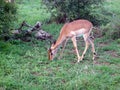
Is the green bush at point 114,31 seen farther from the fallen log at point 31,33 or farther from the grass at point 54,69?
the fallen log at point 31,33

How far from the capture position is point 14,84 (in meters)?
7.17

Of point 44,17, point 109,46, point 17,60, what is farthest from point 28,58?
point 44,17

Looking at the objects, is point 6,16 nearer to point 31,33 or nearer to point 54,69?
point 31,33

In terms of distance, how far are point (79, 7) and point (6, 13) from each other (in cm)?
446

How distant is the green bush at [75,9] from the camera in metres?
13.5

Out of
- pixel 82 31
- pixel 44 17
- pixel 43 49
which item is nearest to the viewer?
pixel 82 31

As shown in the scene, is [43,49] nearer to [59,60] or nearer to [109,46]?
[59,60]

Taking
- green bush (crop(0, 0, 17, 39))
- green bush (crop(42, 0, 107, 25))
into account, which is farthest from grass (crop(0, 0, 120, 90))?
green bush (crop(42, 0, 107, 25))

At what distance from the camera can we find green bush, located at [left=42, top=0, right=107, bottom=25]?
13.5 metres

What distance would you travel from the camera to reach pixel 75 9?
13.6 meters

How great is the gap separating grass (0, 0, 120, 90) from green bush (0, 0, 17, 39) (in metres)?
0.37

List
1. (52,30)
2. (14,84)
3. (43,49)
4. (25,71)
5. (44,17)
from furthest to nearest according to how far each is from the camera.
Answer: (44,17) → (52,30) → (43,49) → (25,71) → (14,84)

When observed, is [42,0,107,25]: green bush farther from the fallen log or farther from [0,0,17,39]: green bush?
[0,0,17,39]: green bush

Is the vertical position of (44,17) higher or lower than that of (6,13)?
lower
